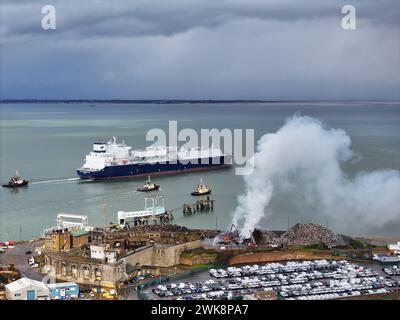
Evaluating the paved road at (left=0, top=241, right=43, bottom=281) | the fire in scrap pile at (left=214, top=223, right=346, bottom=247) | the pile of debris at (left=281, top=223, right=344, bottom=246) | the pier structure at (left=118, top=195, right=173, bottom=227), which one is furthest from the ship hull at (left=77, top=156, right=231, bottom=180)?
the pile of debris at (left=281, top=223, right=344, bottom=246)

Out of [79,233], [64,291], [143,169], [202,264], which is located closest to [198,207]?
[79,233]

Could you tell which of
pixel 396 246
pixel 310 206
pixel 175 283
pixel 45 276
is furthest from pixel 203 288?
pixel 310 206

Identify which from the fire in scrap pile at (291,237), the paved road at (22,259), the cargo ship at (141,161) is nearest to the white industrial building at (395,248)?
the fire in scrap pile at (291,237)

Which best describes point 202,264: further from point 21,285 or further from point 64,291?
point 21,285

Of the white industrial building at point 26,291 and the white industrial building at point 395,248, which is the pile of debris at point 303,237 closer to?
the white industrial building at point 395,248

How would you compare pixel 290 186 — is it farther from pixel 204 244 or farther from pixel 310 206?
pixel 204 244

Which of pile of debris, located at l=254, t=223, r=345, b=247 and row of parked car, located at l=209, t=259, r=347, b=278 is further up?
pile of debris, located at l=254, t=223, r=345, b=247

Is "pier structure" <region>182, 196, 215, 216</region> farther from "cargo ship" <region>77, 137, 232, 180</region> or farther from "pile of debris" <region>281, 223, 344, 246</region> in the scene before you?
"cargo ship" <region>77, 137, 232, 180</region>
